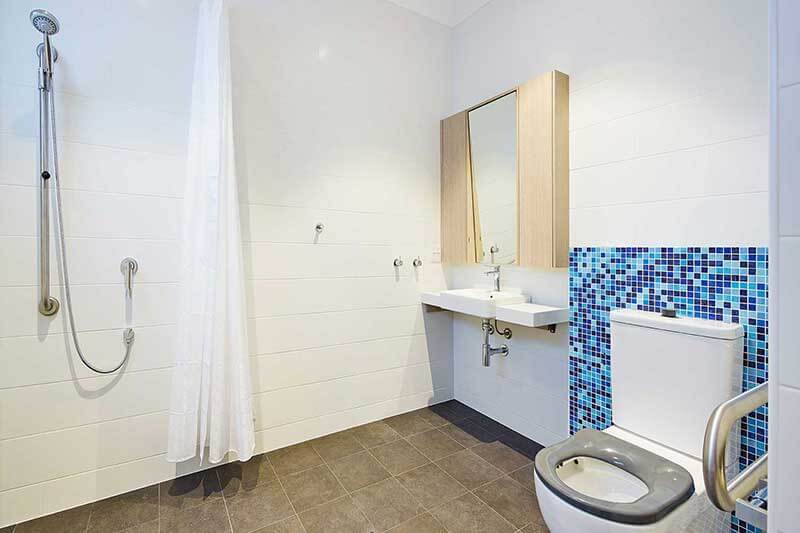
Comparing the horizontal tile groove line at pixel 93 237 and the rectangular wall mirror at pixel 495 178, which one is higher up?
the rectangular wall mirror at pixel 495 178

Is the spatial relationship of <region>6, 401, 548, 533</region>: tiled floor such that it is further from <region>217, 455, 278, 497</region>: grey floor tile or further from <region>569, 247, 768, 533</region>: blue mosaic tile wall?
<region>569, 247, 768, 533</region>: blue mosaic tile wall

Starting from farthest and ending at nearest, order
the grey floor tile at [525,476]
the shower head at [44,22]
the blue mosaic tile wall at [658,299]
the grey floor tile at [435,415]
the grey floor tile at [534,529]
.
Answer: the grey floor tile at [435,415], the grey floor tile at [525,476], the grey floor tile at [534,529], the shower head at [44,22], the blue mosaic tile wall at [658,299]

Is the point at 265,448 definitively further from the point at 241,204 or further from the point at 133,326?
the point at 241,204

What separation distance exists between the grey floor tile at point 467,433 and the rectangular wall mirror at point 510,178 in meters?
1.07

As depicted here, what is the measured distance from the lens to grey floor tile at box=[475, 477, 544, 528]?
1791 millimetres

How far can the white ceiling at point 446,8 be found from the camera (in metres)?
2.80

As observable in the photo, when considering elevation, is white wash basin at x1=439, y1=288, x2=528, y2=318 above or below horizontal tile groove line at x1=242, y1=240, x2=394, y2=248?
below

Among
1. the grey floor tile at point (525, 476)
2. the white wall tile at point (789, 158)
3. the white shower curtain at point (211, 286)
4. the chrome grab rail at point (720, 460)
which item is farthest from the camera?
the grey floor tile at point (525, 476)

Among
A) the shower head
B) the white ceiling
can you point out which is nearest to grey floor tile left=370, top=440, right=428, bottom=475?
the shower head

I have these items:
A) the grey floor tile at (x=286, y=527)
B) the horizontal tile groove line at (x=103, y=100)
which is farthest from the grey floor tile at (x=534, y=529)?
the horizontal tile groove line at (x=103, y=100)

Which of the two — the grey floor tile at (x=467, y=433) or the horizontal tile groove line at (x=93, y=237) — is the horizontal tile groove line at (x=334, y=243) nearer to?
the horizontal tile groove line at (x=93, y=237)

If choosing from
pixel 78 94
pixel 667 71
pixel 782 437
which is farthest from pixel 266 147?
pixel 782 437

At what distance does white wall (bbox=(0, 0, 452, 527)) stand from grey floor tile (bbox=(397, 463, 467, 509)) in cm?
66

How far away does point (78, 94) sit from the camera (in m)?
1.87
